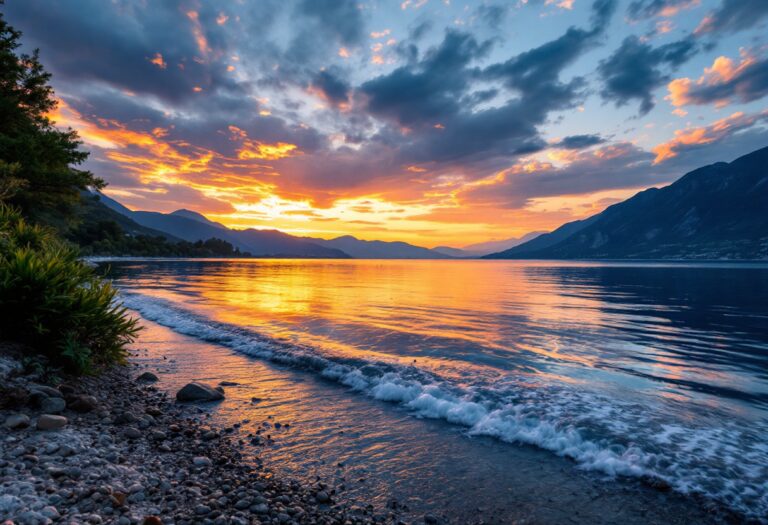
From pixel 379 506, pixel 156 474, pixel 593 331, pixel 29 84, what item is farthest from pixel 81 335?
pixel 29 84

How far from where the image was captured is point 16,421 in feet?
20.8

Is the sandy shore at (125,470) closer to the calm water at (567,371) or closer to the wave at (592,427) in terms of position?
the calm water at (567,371)

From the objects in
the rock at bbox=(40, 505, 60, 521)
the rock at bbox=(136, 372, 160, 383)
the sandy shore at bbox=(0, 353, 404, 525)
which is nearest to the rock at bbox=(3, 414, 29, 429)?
the sandy shore at bbox=(0, 353, 404, 525)

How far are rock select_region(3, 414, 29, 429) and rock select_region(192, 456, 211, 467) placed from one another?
115 inches

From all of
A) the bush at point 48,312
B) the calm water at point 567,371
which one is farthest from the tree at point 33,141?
the bush at point 48,312

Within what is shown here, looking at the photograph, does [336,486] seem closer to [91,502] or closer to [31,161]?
[91,502]

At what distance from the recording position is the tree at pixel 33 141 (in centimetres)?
2520

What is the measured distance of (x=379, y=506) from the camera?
19.7 feet

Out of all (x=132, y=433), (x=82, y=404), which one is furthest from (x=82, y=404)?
(x=132, y=433)

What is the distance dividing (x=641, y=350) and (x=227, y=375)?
62.9ft

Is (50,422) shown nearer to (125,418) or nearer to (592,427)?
(125,418)

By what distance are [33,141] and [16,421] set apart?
92.8 feet

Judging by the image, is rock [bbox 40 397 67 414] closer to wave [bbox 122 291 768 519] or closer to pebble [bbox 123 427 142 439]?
pebble [bbox 123 427 142 439]

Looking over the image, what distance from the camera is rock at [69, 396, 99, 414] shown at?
25.8 feet
